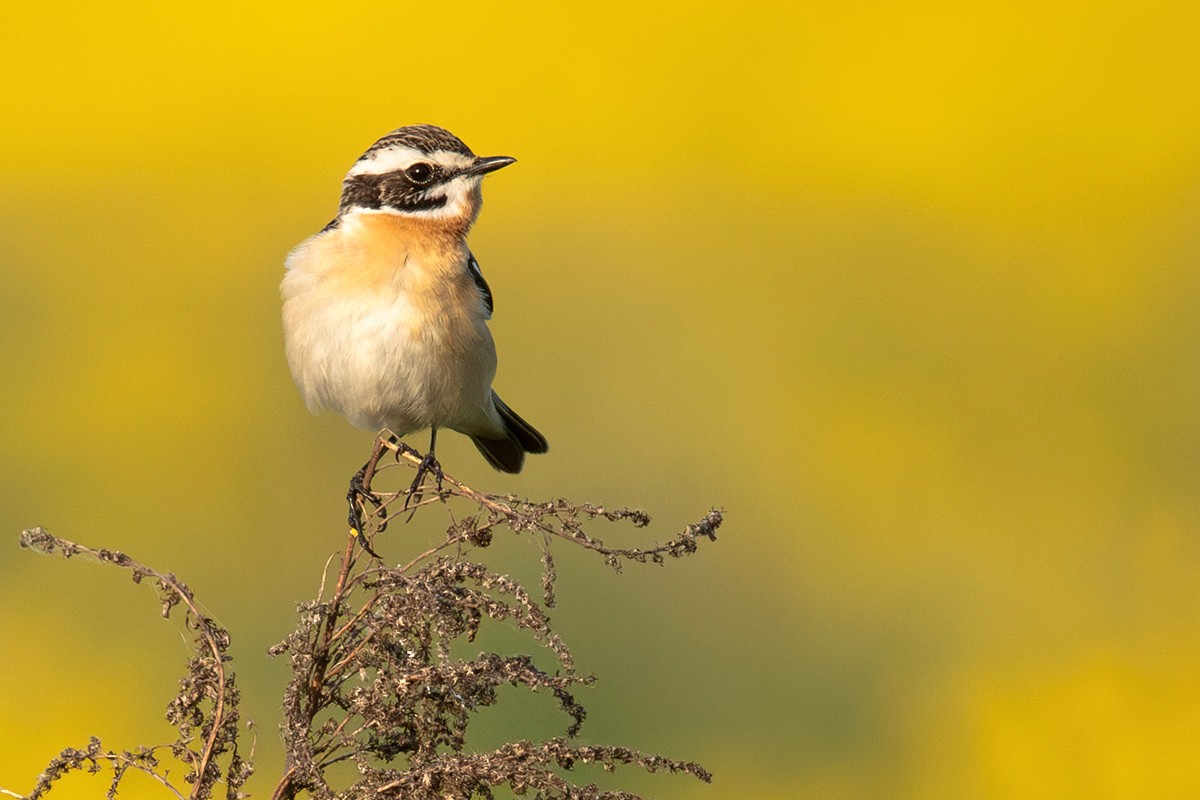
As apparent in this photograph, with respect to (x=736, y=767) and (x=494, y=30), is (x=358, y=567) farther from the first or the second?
(x=494, y=30)

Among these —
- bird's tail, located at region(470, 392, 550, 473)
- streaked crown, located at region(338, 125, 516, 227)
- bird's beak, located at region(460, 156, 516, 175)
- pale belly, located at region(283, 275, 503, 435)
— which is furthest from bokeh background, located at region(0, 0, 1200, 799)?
bird's beak, located at region(460, 156, 516, 175)

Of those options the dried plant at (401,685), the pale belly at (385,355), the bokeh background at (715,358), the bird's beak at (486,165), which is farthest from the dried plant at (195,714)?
the bokeh background at (715,358)

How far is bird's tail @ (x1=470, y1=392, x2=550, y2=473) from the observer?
587 centimetres

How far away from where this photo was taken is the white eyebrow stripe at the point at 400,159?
204 inches

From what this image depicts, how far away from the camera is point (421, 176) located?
528 centimetres

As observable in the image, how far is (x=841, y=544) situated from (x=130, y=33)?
7263 mm

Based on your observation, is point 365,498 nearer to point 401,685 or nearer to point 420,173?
point 401,685

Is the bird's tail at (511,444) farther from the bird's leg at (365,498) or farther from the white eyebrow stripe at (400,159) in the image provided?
the bird's leg at (365,498)

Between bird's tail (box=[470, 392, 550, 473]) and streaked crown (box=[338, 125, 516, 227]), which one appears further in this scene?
bird's tail (box=[470, 392, 550, 473])

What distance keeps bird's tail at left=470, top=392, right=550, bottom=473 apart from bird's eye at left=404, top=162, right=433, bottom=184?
90 centimetres

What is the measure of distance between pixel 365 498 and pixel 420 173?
67.6 inches

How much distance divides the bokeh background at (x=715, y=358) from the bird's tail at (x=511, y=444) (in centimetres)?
118

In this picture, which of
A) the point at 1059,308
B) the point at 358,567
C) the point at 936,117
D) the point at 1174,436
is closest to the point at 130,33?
the point at 936,117

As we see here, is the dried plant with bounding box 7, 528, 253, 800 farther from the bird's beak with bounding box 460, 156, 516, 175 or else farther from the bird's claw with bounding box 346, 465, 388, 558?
the bird's beak with bounding box 460, 156, 516, 175
